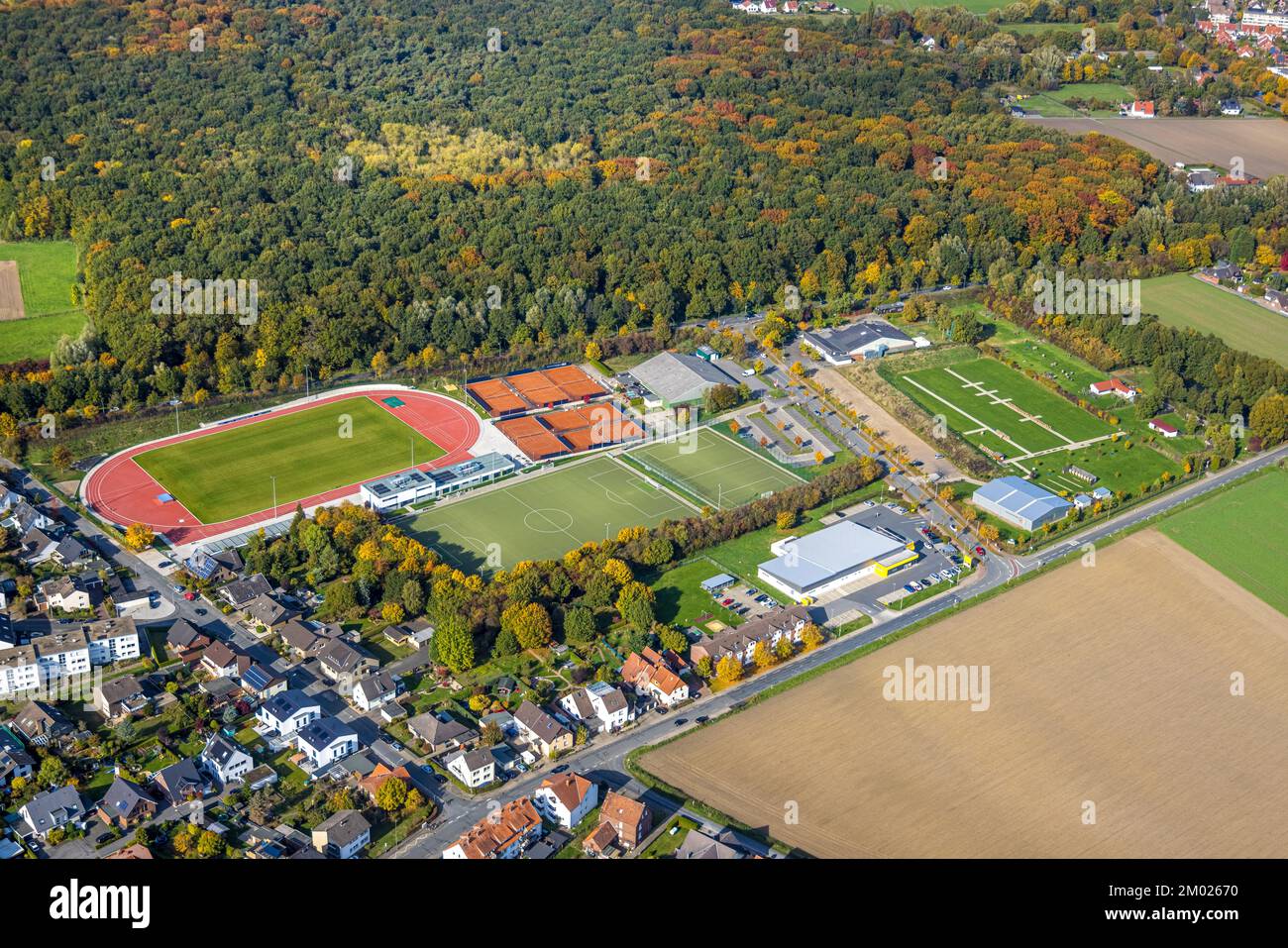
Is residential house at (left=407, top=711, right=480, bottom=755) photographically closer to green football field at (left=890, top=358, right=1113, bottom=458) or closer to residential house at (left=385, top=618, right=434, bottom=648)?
residential house at (left=385, top=618, right=434, bottom=648)

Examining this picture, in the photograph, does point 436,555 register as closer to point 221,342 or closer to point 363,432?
point 363,432

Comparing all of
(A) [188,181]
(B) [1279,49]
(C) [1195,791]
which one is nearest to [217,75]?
(A) [188,181]

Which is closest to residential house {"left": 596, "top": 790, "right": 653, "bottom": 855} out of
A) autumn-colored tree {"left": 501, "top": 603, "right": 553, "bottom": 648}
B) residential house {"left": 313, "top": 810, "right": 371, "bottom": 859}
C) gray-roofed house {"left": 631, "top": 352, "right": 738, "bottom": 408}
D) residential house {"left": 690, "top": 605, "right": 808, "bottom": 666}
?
residential house {"left": 313, "top": 810, "right": 371, "bottom": 859}

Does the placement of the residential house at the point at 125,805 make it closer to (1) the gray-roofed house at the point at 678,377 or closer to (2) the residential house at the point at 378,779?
(2) the residential house at the point at 378,779

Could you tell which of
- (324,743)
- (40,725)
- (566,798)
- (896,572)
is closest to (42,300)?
(40,725)

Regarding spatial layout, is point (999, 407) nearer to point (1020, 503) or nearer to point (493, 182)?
point (1020, 503)

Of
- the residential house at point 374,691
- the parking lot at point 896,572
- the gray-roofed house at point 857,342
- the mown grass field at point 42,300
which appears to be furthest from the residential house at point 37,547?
the gray-roofed house at point 857,342
